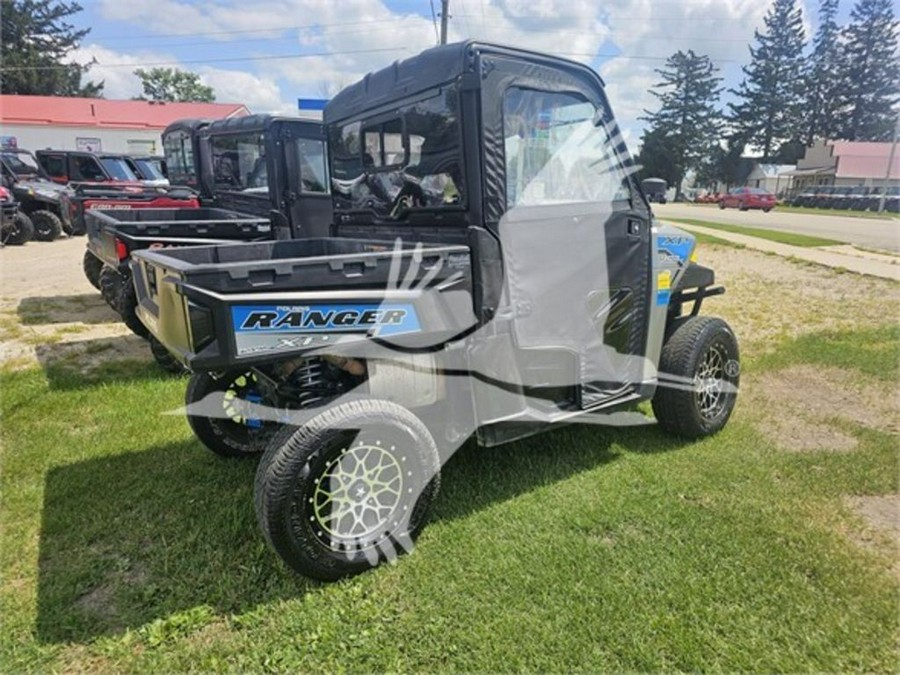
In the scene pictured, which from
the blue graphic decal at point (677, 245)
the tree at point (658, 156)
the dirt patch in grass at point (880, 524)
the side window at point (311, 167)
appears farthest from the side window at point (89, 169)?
the tree at point (658, 156)

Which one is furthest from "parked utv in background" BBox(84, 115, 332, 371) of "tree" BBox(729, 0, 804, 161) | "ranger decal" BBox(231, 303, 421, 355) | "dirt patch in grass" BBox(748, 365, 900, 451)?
"tree" BBox(729, 0, 804, 161)

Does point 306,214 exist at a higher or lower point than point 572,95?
lower

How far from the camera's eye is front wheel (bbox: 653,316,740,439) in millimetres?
3799

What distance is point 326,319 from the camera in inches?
97.6

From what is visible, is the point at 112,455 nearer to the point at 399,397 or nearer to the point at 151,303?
the point at 151,303

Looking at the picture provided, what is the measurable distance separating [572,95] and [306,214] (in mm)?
5071

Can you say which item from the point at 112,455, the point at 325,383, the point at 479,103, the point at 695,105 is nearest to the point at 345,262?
the point at 325,383

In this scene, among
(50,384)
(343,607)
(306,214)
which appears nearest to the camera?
(343,607)

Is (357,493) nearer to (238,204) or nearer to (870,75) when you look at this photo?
(238,204)

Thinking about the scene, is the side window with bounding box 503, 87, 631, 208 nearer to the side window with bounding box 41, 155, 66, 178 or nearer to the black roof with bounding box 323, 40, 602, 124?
the black roof with bounding box 323, 40, 602, 124

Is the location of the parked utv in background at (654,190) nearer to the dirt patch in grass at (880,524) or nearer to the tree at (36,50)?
the dirt patch in grass at (880,524)

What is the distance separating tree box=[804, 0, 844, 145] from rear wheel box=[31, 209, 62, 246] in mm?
67523

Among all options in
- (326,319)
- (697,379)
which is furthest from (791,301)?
(326,319)

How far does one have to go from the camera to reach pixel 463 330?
2.86 meters
